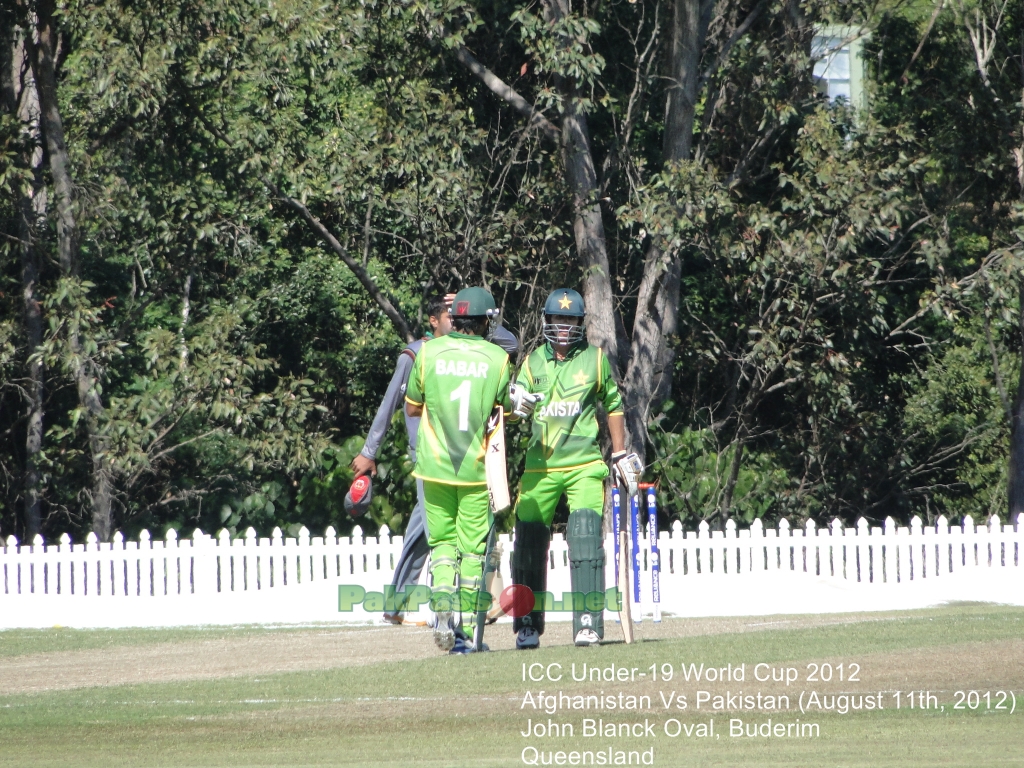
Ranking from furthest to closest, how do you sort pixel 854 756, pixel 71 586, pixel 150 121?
pixel 150 121
pixel 71 586
pixel 854 756

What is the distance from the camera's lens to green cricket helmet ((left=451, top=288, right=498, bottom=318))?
8031 millimetres

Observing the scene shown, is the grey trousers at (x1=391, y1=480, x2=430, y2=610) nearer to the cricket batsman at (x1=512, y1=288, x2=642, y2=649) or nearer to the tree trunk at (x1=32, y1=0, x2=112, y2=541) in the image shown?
the cricket batsman at (x1=512, y1=288, x2=642, y2=649)

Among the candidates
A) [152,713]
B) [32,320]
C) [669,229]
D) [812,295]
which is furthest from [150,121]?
[152,713]

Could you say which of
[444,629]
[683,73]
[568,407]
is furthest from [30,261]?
[444,629]

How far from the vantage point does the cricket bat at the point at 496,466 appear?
307 inches

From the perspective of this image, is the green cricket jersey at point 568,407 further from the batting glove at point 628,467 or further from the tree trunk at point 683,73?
the tree trunk at point 683,73

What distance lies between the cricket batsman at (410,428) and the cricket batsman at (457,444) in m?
0.43

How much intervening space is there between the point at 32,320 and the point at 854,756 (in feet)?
43.9

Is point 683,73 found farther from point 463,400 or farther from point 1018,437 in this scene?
point 463,400

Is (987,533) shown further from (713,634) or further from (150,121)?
(150,121)

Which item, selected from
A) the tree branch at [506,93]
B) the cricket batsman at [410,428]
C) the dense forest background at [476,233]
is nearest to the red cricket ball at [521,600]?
the cricket batsman at [410,428]

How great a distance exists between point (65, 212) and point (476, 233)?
15.0ft

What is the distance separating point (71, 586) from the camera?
→ 15.6m

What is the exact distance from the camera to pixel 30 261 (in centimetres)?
1709
